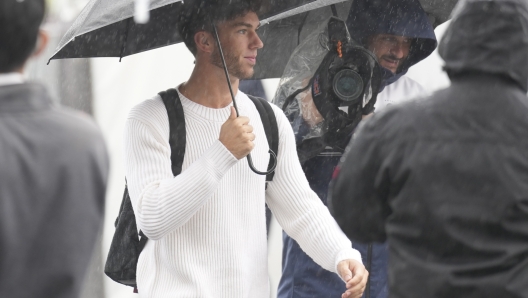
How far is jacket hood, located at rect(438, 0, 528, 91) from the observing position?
2.93 m

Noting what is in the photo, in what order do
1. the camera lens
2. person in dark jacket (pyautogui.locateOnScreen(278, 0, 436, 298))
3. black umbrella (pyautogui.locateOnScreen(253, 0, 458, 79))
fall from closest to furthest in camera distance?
the camera lens
person in dark jacket (pyautogui.locateOnScreen(278, 0, 436, 298))
black umbrella (pyautogui.locateOnScreen(253, 0, 458, 79))

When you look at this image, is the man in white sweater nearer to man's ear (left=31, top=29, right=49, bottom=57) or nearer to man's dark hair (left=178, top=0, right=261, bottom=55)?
man's dark hair (left=178, top=0, right=261, bottom=55)

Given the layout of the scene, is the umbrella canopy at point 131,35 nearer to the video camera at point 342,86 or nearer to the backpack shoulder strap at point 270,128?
the video camera at point 342,86

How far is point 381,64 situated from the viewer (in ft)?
18.1

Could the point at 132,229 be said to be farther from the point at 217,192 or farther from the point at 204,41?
the point at 204,41

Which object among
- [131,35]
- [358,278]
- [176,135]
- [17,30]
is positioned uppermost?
[17,30]

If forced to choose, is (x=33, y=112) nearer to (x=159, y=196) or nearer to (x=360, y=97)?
(x=159, y=196)

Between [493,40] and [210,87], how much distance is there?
1640mm

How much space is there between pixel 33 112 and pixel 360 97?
9.16ft

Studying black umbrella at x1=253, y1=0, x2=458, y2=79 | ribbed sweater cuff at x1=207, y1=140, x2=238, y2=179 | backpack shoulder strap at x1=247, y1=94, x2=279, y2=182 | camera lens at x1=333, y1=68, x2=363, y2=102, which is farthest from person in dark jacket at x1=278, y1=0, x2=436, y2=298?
ribbed sweater cuff at x1=207, y1=140, x2=238, y2=179

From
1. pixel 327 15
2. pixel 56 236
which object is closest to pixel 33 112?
pixel 56 236

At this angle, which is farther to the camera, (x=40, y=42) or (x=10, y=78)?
(x=40, y=42)

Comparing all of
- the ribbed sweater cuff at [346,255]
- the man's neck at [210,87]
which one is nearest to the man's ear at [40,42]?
the man's neck at [210,87]

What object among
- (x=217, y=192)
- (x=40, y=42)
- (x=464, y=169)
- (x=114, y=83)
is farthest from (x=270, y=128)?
(x=114, y=83)
